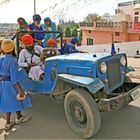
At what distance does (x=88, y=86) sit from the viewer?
12.1 feet

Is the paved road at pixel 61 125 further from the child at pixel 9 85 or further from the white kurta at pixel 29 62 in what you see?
the white kurta at pixel 29 62

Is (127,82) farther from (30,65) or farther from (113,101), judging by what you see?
(30,65)

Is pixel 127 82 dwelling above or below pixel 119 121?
above

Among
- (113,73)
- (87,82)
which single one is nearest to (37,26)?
(113,73)

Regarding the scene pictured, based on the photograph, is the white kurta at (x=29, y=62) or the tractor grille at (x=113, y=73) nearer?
the tractor grille at (x=113, y=73)

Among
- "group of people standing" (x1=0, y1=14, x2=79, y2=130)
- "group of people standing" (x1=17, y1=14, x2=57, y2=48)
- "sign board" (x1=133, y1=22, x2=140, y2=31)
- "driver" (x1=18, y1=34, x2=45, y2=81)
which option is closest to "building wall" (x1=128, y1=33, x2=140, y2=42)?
"sign board" (x1=133, y1=22, x2=140, y2=31)

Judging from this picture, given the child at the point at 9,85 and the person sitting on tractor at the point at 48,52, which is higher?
the person sitting on tractor at the point at 48,52

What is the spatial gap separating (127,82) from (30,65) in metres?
2.00

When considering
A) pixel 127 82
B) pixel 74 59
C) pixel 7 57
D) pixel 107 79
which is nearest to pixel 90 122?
pixel 107 79

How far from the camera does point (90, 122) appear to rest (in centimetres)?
376

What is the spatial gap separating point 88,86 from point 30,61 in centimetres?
187

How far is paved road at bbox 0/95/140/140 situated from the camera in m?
4.09

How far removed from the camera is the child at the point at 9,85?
163 inches

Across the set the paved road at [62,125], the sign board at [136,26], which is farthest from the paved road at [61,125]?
the sign board at [136,26]
